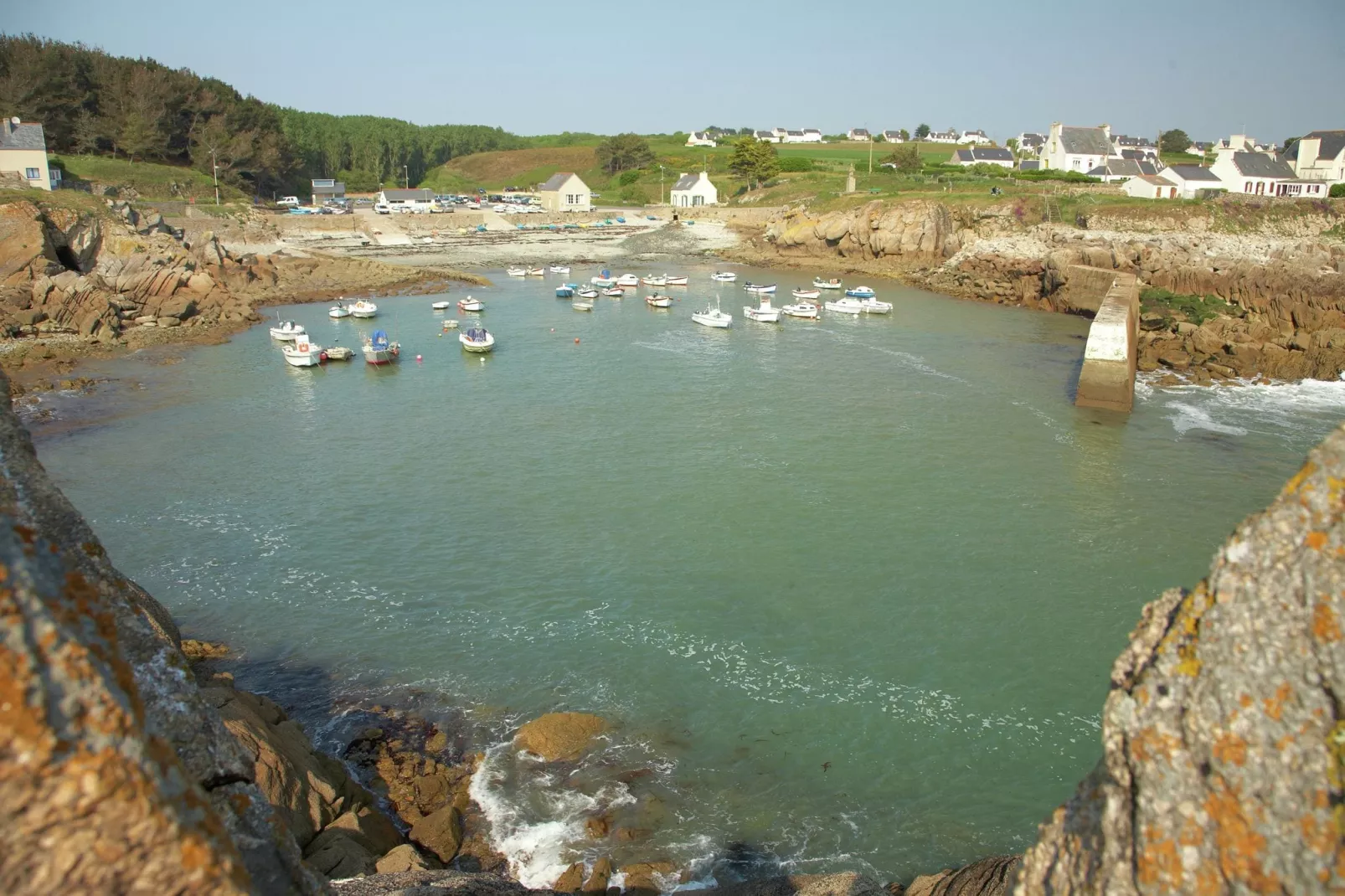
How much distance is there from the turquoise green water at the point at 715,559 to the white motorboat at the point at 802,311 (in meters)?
13.3

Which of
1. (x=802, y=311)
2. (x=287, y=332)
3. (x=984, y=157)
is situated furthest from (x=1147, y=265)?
(x=984, y=157)

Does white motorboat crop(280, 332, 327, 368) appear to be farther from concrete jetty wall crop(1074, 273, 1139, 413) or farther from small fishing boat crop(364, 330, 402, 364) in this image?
concrete jetty wall crop(1074, 273, 1139, 413)

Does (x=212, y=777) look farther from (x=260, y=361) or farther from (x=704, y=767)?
(x=260, y=361)

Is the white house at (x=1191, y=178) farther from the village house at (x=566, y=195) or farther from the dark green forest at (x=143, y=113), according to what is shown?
the dark green forest at (x=143, y=113)

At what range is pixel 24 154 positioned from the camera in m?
60.6

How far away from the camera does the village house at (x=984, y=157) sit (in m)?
106

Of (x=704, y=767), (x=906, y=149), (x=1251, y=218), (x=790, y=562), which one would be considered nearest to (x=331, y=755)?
(x=704, y=767)

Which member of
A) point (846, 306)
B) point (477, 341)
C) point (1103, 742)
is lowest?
point (477, 341)

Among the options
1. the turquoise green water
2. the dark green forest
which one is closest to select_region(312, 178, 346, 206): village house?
the dark green forest

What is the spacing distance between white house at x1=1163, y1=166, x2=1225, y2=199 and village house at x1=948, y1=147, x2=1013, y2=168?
3398 cm

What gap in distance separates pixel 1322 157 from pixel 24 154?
308 feet

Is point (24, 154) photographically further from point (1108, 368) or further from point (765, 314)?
point (1108, 368)

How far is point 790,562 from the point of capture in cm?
2041

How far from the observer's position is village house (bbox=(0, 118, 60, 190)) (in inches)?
2365
